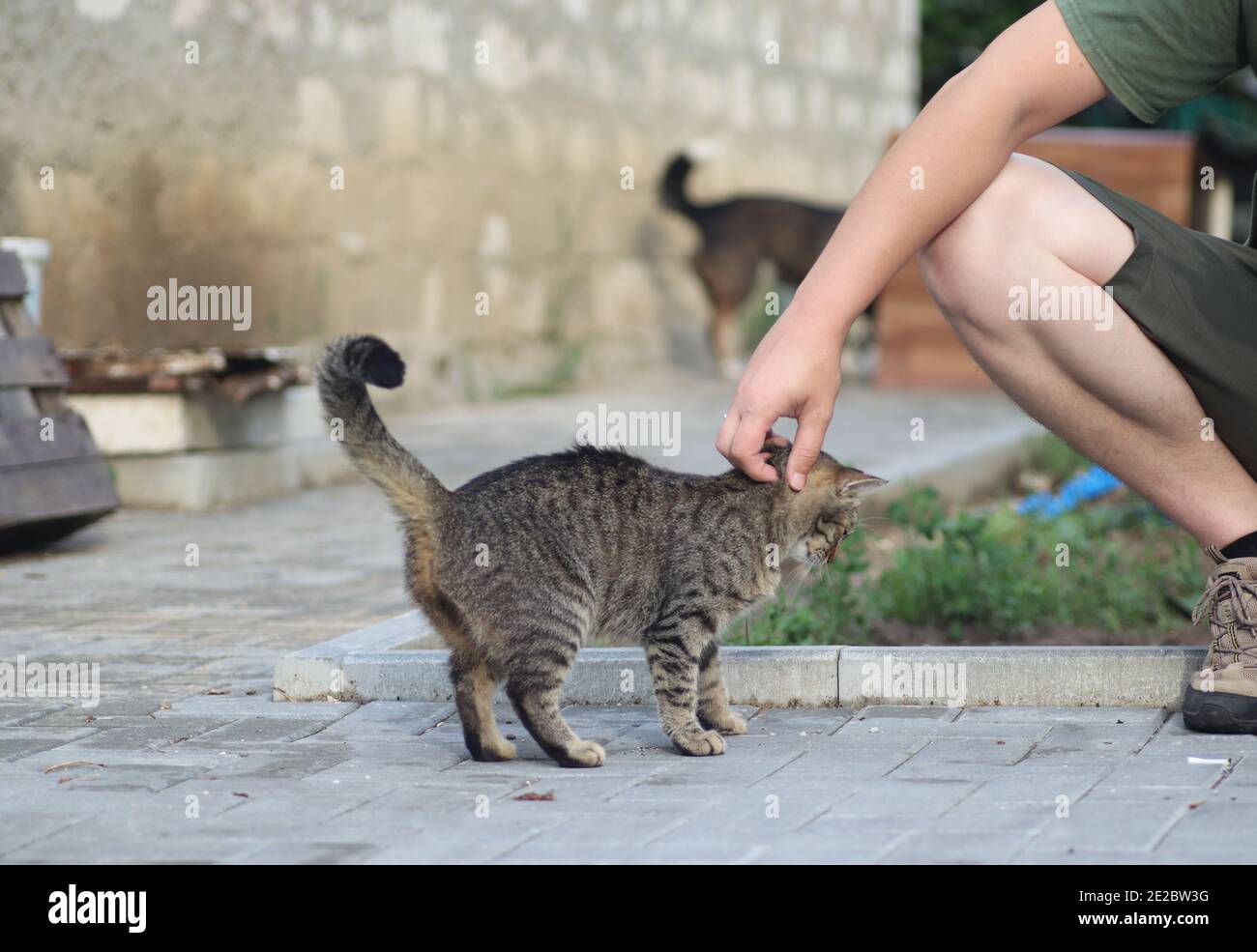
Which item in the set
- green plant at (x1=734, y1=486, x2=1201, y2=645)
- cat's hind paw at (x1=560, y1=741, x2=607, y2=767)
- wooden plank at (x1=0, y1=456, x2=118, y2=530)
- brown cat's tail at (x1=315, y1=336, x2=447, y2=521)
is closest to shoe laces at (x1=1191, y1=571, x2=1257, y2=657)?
green plant at (x1=734, y1=486, x2=1201, y2=645)

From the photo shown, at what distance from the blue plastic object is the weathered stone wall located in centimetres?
423

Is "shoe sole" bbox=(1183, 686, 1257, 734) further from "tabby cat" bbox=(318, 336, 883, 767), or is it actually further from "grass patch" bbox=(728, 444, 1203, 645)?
"grass patch" bbox=(728, 444, 1203, 645)

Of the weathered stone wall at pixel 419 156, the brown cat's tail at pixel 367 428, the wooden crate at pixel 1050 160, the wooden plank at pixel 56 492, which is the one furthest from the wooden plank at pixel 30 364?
the wooden crate at pixel 1050 160

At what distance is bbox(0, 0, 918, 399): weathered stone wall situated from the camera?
27.3 ft

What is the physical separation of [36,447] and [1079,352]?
12.7 feet

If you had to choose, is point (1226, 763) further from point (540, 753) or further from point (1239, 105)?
point (1239, 105)

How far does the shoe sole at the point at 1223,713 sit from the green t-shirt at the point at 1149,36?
4.15 feet

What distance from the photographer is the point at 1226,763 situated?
3.48 m

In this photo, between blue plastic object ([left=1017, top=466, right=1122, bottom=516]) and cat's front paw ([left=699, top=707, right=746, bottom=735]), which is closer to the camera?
cat's front paw ([left=699, top=707, right=746, bottom=735])

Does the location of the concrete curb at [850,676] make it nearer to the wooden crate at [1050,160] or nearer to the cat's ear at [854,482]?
the cat's ear at [854,482]

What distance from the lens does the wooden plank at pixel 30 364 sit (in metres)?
6.16

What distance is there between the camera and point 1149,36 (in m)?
3.46

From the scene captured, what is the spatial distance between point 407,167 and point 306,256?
117cm

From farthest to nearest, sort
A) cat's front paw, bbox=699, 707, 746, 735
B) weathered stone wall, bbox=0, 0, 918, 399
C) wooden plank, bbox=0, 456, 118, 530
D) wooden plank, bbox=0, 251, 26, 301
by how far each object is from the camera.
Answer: weathered stone wall, bbox=0, 0, 918, 399 → wooden plank, bbox=0, 251, 26, 301 → wooden plank, bbox=0, 456, 118, 530 → cat's front paw, bbox=699, 707, 746, 735
